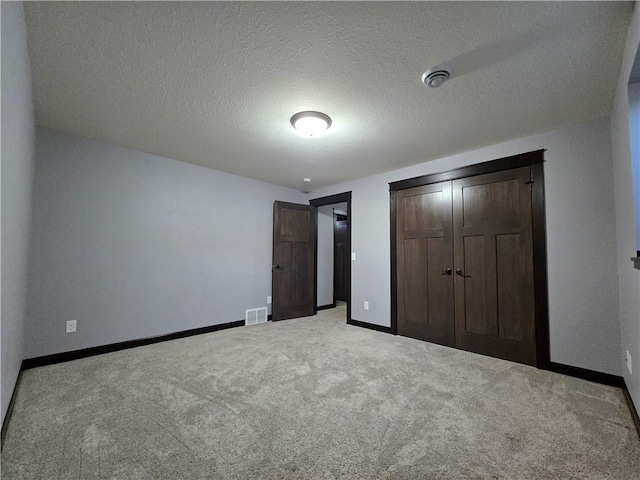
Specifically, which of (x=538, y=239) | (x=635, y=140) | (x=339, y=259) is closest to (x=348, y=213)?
(x=339, y=259)

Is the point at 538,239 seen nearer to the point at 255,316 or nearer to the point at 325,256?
the point at 325,256

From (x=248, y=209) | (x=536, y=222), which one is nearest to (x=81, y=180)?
(x=248, y=209)

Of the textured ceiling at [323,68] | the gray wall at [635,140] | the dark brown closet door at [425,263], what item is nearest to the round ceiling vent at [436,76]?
the textured ceiling at [323,68]

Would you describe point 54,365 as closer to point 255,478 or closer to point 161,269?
point 161,269

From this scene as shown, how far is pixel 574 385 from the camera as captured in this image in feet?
7.64

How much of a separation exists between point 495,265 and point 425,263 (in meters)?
0.80

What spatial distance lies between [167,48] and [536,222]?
3436 mm

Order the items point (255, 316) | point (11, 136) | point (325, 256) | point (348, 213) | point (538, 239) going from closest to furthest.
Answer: point (11, 136), point (538, 239), point (255, 316), point (348, 213), point (325, 256)

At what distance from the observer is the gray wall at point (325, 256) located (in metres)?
5.71

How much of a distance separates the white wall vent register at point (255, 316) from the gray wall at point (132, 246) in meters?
0.08

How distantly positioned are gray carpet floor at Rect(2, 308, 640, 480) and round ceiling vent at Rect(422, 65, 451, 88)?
2.30 metres

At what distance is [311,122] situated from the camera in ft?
8.19

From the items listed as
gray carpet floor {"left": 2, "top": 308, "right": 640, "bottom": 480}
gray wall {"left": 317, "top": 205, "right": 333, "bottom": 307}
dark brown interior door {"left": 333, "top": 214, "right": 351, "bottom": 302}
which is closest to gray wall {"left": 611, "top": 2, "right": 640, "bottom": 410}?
gray carpet floor {"left": 2, "top": 308, "right": 640, "bottom": 480}

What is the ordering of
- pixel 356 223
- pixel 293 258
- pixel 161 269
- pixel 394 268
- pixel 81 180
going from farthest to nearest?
pixel 293 258 < pixel 356 223 < pixel 394 268 < pixel 161 269 < pixel 81 180
